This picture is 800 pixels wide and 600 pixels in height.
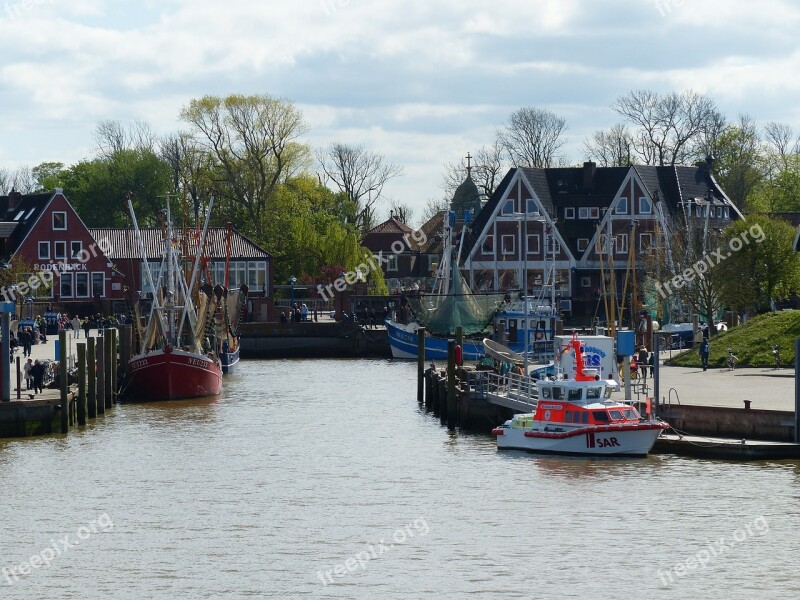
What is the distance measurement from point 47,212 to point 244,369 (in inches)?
1470

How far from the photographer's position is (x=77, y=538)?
37.5 meters

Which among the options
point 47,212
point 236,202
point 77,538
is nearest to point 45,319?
point 47,212

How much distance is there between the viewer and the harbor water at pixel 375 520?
33.1 metres

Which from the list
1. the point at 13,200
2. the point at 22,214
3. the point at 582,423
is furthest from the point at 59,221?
the point at 582,423

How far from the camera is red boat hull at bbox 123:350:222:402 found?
66.7 metres

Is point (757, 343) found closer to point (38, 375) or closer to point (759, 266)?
point (759, 266)

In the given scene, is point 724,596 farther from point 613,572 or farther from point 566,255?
point 566,255

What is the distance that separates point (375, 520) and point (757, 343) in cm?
3226

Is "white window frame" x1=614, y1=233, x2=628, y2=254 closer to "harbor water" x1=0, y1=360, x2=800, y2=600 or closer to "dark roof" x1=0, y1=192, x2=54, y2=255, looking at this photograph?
"dark roof" x1=0, y1=192, x2=54, y2=255

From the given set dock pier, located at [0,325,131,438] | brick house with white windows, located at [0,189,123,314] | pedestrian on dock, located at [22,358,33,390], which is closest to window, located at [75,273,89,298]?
brick house with white windows, located at [0,189,123,314]

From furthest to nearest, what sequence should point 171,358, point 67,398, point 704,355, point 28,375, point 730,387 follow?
1. point 171,358
2. point 704,355
3. point 28,375
4. point 730,387
5. point 67,398

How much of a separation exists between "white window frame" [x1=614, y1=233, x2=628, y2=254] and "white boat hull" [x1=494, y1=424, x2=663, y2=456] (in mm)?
66430

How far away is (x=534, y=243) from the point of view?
116 metres

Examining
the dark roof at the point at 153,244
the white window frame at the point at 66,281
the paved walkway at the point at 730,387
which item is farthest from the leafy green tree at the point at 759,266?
the white window frame at the point at 66,281
